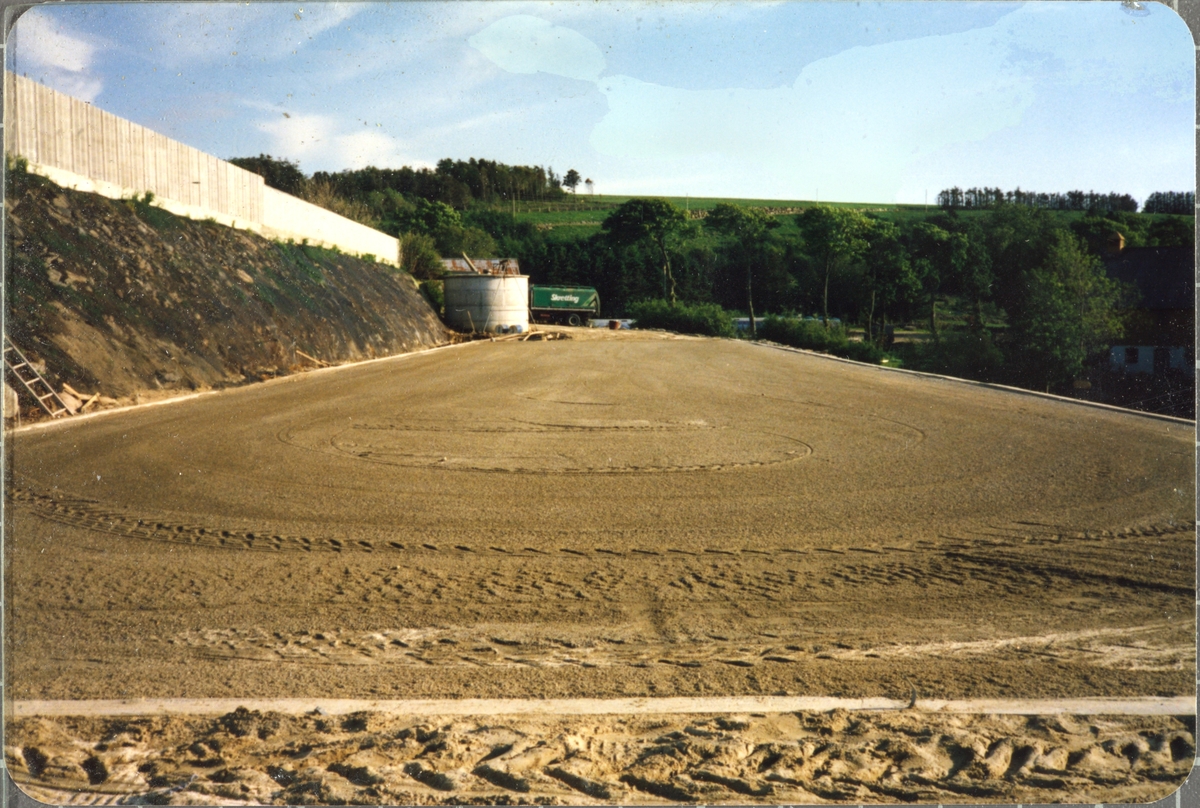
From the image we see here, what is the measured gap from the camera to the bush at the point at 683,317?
34.6 m

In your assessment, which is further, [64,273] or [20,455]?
[64,273]

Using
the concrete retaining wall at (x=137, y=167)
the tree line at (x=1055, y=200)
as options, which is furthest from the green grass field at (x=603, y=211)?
the concrete retaining wall at (x=137, y=167)

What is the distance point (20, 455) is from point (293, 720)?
5223mm

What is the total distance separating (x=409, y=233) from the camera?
1185 inches

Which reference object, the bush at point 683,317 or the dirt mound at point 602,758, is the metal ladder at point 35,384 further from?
the bush at point 683,317

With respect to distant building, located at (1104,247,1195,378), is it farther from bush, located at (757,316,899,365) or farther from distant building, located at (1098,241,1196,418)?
bush, located at (757,316,899,365)

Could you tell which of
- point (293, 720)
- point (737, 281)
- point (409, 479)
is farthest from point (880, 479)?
point (737, 281)

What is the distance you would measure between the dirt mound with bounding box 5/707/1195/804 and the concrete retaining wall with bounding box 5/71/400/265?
264cm

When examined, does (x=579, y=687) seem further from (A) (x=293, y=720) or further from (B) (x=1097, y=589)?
(B) (x=1097, y=589)

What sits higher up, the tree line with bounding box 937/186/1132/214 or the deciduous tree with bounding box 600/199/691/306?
the deciduous tree with bounding box 600/199/691/306


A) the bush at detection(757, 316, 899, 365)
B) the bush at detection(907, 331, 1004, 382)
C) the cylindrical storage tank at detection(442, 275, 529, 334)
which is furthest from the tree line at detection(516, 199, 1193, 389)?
the cylindrical storage tank at detection(442, 275, 529, 334)

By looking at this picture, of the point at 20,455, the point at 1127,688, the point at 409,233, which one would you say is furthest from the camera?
the point at 409,233

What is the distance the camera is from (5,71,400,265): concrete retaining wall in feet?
15.5

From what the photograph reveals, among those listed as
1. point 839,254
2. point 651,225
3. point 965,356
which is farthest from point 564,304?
point 965,356
